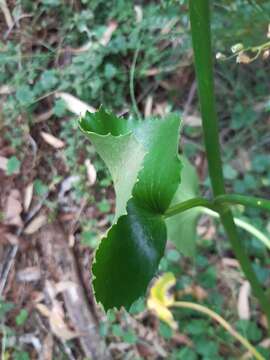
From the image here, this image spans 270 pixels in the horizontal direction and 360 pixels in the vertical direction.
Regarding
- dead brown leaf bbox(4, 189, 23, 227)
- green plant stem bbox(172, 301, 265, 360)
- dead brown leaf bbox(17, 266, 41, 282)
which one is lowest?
green plant stem bbox(172, 301, 265, 360)

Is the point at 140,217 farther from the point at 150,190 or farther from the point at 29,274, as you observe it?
the point at 29,274

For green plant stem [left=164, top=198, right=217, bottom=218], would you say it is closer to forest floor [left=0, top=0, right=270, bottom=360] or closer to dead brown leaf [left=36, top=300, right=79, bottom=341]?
forest floor [left=0, top=0, right=270, bottom=360]

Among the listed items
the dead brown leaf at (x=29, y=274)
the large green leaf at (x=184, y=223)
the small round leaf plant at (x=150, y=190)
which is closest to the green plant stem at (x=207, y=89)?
the small round leaf plant at (x=150, y=190)

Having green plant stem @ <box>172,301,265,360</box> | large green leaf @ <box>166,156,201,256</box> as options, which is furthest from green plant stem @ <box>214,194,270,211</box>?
green plant stem @ <box>172,301,265,360</box>

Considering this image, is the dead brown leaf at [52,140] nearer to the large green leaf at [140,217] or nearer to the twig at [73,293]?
the twig at [73,293]

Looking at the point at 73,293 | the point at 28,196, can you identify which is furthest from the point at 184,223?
the point at 28,196

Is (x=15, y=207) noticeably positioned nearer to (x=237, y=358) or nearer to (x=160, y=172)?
(x=237, y=358)
